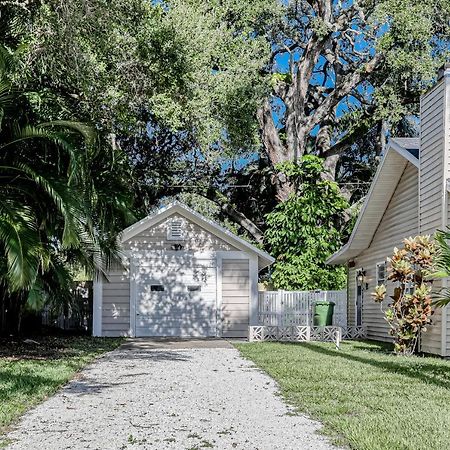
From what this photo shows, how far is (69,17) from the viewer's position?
1176 cm

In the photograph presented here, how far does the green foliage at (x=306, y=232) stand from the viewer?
24.9m

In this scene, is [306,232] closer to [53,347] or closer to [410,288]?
[410,288]

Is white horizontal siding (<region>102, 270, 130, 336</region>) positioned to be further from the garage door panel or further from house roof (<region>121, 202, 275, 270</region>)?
house roof (<region>121, 202, 275, 270</region>)

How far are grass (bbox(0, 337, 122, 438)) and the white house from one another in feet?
23.0

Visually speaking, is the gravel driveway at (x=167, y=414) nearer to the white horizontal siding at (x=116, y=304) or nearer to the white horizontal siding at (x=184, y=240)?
the white horizontal siding at (x=116, y=304)

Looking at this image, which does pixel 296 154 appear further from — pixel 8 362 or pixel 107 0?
pixel 8 362

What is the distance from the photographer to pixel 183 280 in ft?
65.7

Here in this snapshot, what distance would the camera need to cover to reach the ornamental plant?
12977 millimetres

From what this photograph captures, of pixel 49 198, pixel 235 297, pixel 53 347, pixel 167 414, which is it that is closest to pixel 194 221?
pixel 235 297

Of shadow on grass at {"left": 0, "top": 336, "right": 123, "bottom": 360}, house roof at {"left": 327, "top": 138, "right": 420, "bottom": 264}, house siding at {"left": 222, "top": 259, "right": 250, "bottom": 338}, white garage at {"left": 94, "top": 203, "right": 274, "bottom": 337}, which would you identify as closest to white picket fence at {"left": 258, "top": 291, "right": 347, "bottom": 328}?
house siding at {"left": 222, "top": 259, "right": 250, "bottom": 338}

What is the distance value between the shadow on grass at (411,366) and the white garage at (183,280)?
19.5 ft

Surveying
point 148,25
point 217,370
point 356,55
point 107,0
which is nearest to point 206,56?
point 148,25

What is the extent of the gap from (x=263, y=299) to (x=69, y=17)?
11.4m

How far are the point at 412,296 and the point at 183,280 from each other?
8274 millimetres
